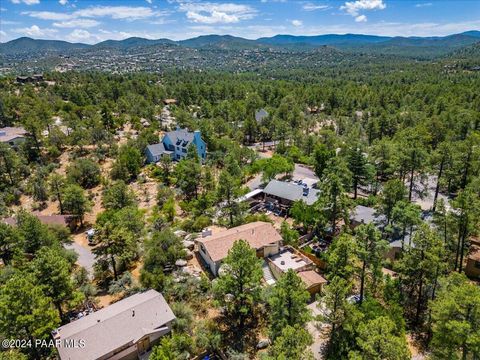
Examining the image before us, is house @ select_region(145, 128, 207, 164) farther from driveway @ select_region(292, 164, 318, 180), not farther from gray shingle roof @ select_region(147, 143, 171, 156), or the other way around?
driveway @ select_region(292, 164, 318, 180)

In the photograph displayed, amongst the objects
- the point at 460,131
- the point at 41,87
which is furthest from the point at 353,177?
the point at 41,87

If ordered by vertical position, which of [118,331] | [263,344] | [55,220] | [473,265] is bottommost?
[263,344]

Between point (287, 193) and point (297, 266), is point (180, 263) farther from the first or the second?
point (287, 193)

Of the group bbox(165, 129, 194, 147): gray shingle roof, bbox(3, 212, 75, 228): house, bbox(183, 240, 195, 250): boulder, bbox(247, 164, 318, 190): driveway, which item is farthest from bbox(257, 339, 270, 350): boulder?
bbox(165, 129, 194, 147): gray shingle roof

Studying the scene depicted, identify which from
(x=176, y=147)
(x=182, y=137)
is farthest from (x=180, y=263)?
(x=182, y=137)

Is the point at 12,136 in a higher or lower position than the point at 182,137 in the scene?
higher

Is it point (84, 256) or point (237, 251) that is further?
point (84, 256)

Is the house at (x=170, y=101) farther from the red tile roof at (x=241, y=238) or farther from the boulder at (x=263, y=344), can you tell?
the boulder at (x=263, y=344)

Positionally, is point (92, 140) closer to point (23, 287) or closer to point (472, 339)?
point (23, 287)
